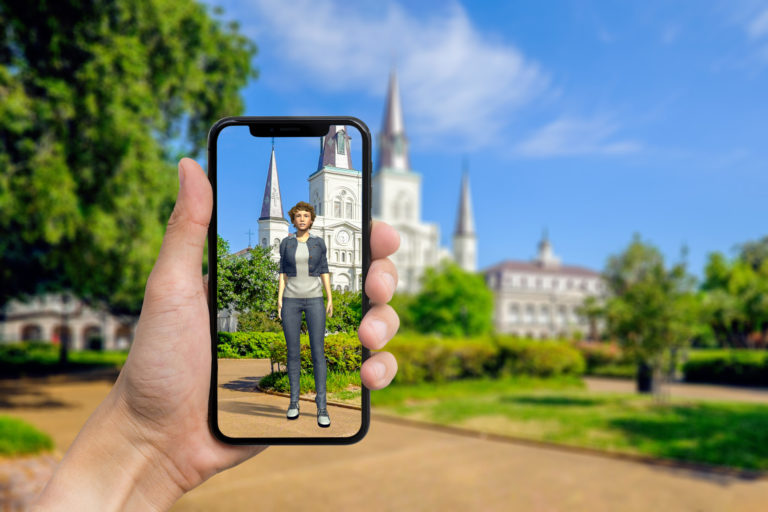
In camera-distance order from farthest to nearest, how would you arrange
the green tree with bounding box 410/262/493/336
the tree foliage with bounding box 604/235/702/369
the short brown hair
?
the green tree with bounding box 410/262/493/336, the tree foliage with bounding box 604/235/702/369, the short brown hair

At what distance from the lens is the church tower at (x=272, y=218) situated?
1.65m

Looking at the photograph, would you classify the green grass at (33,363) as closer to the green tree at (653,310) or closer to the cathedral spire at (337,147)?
the green tree at (653,310)

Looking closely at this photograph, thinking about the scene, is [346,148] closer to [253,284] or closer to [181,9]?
[253,284]

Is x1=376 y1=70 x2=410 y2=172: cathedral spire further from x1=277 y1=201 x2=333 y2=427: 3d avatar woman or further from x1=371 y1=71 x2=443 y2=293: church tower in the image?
x1=277 y1=201 x2=333 y2=427: 3d avatar woman

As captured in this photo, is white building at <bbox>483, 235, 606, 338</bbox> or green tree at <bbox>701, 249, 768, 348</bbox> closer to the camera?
green tree at <bbox>701, 249, 768, 348</bbox>

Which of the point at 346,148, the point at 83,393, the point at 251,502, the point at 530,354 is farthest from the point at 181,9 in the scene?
the point at 530,354

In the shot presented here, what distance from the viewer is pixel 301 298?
1.68 meters

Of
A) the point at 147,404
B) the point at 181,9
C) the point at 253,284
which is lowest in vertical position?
the point at 147,404

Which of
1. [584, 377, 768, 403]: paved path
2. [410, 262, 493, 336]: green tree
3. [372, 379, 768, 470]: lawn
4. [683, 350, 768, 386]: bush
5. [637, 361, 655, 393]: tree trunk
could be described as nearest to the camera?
[372, 379, 768, 470]: lawn

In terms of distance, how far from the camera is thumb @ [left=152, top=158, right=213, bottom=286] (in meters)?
1.69

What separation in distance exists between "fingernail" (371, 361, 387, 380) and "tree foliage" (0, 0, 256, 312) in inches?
320

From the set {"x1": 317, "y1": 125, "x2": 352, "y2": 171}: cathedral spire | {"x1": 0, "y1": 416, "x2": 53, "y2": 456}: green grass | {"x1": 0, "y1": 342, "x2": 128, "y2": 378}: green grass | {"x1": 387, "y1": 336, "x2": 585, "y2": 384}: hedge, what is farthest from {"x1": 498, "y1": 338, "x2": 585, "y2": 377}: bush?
{"x1": 317, "y1": 125, "x2": 352, "y2": 171}: cathedral spire

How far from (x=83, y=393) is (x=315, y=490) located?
12208 millimetres

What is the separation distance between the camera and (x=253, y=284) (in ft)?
5.64
